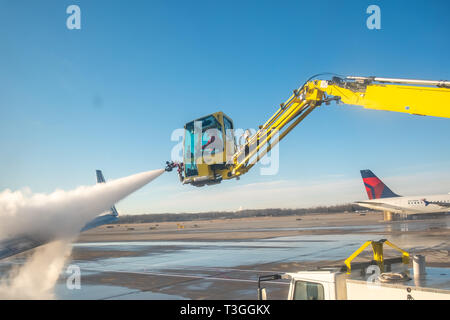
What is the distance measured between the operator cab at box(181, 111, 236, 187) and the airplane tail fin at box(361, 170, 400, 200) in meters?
44.4

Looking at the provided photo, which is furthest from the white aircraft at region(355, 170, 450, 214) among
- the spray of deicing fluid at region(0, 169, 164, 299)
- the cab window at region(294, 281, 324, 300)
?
the cab window at region(294, 281, 324, 300)

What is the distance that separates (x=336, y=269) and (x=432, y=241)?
2653 centimetres

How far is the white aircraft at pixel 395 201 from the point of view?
4728 cm

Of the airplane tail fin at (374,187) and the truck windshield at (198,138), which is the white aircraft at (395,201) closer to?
the airplane tail fin at (374,187)

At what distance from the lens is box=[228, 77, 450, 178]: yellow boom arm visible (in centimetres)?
966

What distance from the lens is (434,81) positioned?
9492mm

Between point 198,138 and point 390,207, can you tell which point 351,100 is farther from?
point 390,207

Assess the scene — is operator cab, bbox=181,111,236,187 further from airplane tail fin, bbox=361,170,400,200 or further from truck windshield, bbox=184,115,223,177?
airplane tail fin, bbox=361,170,400,200

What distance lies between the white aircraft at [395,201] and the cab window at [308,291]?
156 feet

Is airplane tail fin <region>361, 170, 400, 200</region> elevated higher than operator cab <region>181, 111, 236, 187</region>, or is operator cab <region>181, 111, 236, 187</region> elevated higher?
operator cab <region>181, 111, 236, 187</region>

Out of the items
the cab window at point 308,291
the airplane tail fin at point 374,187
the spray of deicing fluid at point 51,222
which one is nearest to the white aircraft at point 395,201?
the airplane tail fin at point 374,187

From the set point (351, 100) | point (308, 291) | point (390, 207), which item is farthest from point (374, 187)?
point (308, 291)

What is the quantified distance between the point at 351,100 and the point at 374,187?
4526cm
